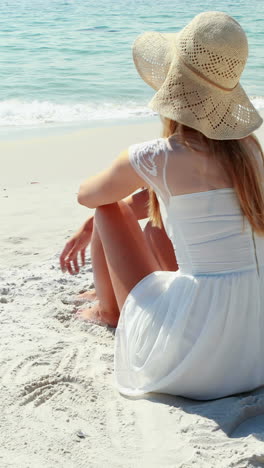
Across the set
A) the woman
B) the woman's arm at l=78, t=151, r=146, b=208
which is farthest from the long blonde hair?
the woman's arm at l=78, t=151, r=146, b=208

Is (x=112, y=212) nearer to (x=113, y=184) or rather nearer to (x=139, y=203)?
(x=113, y=184)

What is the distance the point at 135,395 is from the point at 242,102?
103cm

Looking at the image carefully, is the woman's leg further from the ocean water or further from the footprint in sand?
the ocean water

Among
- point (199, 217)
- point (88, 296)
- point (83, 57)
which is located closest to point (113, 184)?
point (199, 217)

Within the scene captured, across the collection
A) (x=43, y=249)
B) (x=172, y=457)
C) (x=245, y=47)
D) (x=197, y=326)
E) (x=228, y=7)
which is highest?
(x=245, y=47)

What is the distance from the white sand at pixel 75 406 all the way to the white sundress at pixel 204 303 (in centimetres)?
8

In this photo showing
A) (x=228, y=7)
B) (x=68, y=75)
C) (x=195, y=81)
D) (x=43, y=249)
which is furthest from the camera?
(x=228, y=7)

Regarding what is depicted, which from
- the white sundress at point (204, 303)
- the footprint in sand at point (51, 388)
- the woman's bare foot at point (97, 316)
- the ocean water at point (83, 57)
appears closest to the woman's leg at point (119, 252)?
the woman's bare foot at point (97, 316)

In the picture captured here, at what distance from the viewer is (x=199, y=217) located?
2.32 meters

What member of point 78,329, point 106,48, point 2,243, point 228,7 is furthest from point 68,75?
point 228,7

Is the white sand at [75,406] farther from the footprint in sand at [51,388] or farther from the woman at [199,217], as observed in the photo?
the woman at [199,217]

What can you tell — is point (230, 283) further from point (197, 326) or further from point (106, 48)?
point (106, 48)

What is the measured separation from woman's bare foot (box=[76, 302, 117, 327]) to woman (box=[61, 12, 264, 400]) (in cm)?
46

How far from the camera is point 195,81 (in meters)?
2.30
